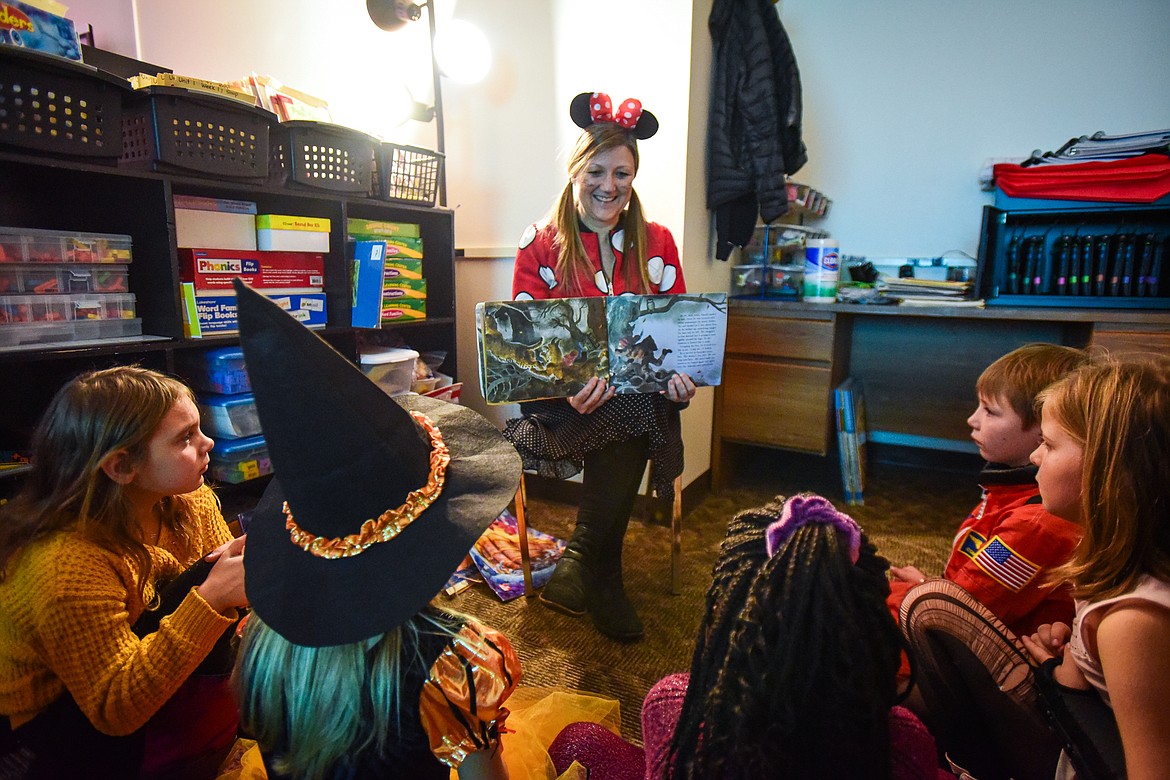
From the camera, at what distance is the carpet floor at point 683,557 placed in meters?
1.30

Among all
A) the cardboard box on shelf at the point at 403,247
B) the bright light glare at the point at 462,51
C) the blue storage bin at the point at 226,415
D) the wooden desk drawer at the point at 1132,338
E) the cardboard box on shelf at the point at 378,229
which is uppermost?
the bright light glare at the point at 462,51

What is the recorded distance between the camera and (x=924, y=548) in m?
1.85

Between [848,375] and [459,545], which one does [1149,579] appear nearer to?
[459,545]

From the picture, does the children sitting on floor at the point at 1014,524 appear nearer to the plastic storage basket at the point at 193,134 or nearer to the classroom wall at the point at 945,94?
the classroom wall at the point at 945,94

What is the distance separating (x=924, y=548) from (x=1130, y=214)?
119 centimetres

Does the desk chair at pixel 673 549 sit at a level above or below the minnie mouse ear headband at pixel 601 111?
below

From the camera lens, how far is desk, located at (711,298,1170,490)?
207cm

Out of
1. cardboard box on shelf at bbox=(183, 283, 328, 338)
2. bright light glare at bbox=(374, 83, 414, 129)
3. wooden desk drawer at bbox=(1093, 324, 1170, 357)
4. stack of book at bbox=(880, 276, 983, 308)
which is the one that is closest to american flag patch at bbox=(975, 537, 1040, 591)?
wooden desk drawer at bbox=(1093, 324, 1170, 357)

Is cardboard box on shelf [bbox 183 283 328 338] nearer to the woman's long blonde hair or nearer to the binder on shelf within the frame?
the woman's long blonde hair

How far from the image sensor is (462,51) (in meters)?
2.00

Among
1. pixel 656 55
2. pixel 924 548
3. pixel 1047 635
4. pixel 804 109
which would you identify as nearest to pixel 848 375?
pixel 924 548

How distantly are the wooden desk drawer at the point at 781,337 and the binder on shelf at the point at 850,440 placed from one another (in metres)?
0.18

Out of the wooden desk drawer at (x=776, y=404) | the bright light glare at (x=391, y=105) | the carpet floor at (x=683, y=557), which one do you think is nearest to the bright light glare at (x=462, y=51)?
the bright light glare at (x=391, y=105)

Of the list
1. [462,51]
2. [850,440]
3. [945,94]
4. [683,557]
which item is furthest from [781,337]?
[462,51]
